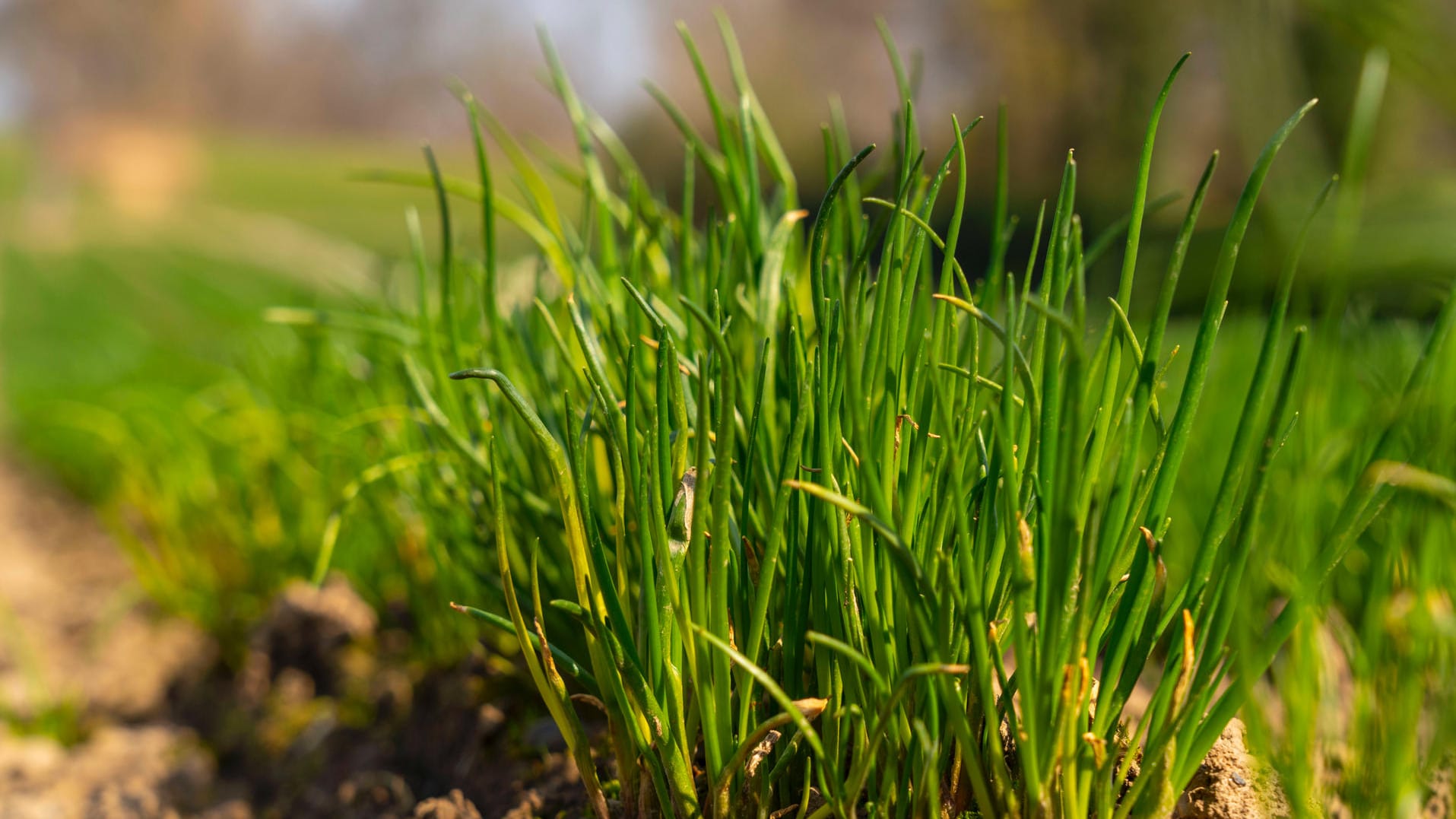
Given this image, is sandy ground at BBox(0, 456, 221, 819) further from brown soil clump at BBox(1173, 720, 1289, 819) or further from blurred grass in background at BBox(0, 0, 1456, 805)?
brown soil clump at BBox(1173, 720, 1289, 819)

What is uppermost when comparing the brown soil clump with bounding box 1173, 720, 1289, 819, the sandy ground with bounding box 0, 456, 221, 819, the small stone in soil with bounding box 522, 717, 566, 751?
the brown soil clump with bounding box 1173, 720, 1289, 819

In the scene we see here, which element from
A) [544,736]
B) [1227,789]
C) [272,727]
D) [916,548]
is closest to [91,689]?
[272,727]

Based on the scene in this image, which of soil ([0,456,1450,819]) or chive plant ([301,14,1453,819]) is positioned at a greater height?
chive plant ([301,14,1453,819])

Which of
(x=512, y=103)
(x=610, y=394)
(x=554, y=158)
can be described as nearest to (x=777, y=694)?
(x=610, y=394)

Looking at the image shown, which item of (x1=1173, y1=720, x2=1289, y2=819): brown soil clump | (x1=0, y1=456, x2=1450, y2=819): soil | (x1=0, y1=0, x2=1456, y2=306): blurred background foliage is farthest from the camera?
(x1=0, y1=0, x2=1456, y2=306): blurred background foliage

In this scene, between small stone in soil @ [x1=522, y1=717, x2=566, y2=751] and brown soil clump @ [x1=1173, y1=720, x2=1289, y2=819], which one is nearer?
brown soil clump @ [x1=1173, y1=720, x2=1289, y2=819]

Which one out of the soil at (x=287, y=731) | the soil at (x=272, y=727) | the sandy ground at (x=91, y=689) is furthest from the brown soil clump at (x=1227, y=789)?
the sandy ground at (x=91, y=689)

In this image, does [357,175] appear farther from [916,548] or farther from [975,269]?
[975,269]

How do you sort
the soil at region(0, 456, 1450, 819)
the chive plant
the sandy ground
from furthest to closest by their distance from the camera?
the sandy ground < the soil at region(0, 456, 1450, 819) < the chive plant

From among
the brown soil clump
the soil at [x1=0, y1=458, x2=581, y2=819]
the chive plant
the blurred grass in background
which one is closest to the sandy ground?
the soil at [x1=0, y1=458, x2=581, y2=819]

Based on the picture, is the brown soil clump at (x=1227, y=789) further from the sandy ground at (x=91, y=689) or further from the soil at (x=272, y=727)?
the sandy ground at (x=91, y=689)

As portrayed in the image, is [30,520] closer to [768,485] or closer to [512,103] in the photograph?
[768,485]
